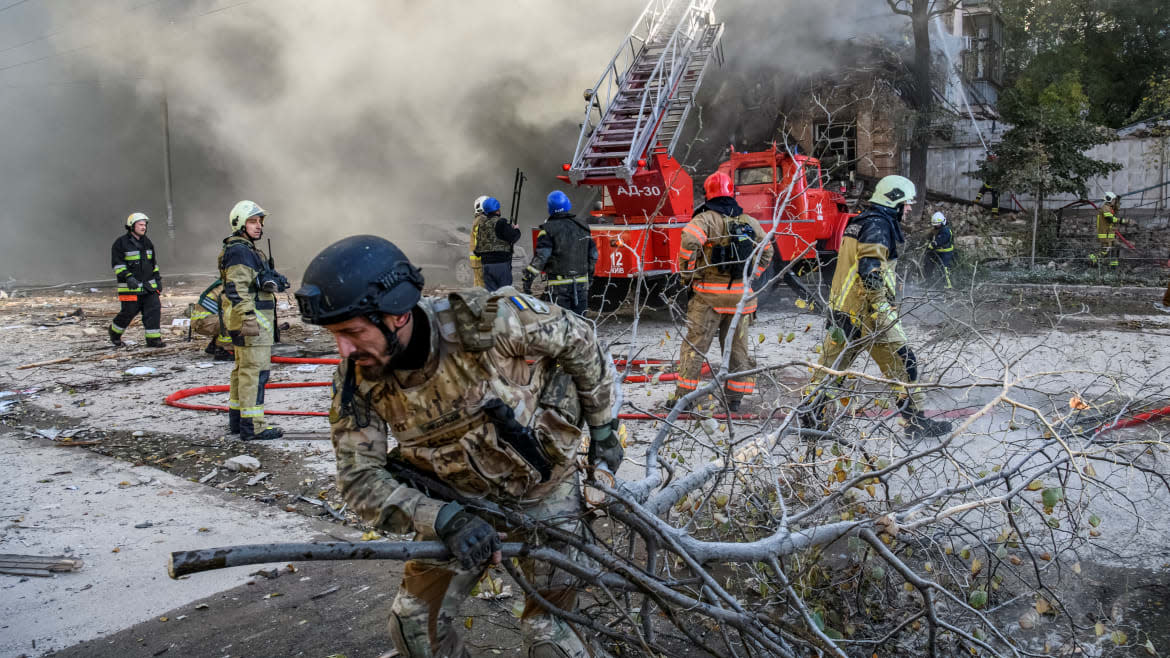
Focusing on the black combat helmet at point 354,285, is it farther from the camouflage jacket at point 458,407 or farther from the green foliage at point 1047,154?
the green foliage at point 1047,154

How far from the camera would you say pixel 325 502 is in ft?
14.1

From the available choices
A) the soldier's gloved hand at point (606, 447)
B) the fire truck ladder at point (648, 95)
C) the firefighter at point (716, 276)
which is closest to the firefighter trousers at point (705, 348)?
the firefighter at point (716, 276)

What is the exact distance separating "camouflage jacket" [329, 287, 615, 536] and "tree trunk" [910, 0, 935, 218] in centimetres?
1522

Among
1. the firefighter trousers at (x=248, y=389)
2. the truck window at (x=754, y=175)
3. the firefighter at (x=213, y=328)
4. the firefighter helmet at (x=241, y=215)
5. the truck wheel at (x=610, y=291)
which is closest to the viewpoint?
the firefighter trousers at (x=248, y=389)

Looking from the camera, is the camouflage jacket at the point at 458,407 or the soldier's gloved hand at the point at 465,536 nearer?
the soldier's gloved hand at the point at 465,536

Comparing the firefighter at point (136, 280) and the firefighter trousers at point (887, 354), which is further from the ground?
the firefighter at point (136, 280)

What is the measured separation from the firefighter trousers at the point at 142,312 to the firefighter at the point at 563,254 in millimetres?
4572

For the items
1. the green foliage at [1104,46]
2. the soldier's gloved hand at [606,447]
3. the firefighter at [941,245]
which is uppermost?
the green foliage at [1104,46]

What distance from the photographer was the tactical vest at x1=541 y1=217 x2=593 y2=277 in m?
7.74

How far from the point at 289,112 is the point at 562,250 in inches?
670

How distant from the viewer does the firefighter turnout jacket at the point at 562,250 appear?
7.72 metres

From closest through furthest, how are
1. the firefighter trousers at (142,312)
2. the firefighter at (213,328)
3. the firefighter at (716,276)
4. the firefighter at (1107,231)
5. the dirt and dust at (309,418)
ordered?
1. the dirt and dust at (309,418)
2. the firefighter at (716,276)
3. the firefighter at (213,328)
4. the firefighter trousers at (142,312)
5. the firefighter at (1107,231)

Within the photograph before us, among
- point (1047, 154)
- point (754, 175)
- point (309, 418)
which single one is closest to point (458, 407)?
point (309, 418)

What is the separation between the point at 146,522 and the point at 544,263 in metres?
4.45
